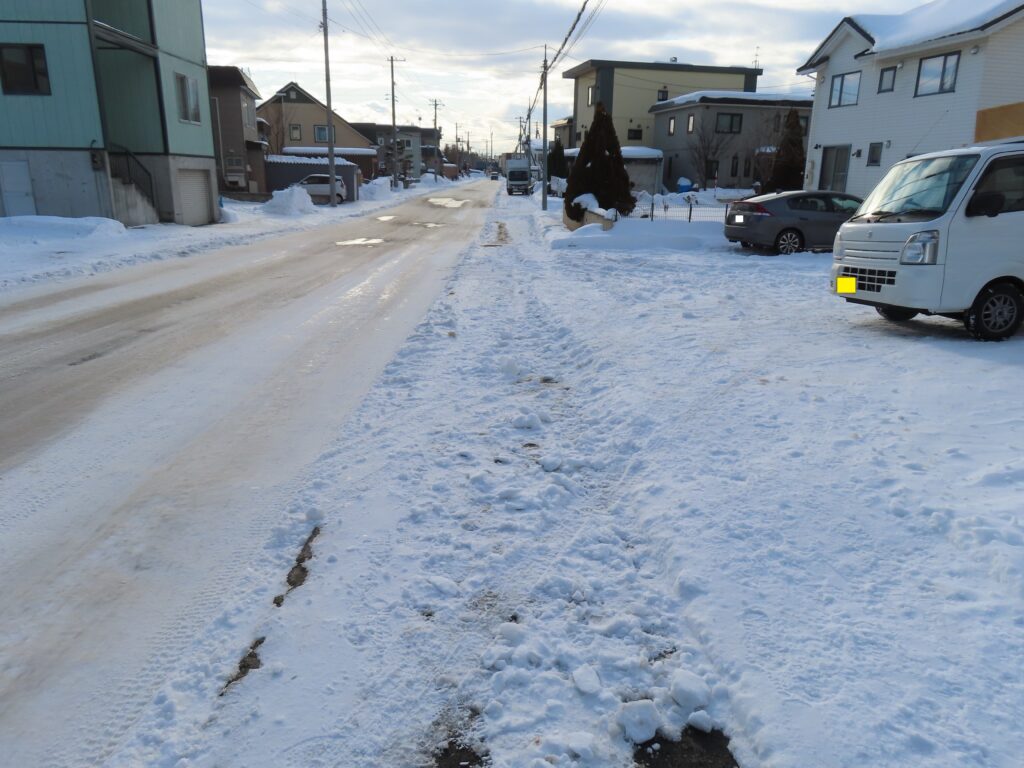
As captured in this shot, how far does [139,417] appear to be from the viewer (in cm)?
556

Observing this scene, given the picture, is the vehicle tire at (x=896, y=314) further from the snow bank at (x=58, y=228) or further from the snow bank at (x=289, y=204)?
the snow bank at (x=289, y=204)

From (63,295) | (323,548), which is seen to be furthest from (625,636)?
(63,295)

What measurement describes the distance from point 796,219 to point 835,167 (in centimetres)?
1460

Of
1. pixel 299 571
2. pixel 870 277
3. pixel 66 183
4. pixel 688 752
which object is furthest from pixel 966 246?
pixel 66 183

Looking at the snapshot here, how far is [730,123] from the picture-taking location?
154 ft

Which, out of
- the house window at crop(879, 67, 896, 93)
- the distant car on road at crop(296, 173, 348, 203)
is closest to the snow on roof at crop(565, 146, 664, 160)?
the distant car on road at crop(296, 173, 348, 203)

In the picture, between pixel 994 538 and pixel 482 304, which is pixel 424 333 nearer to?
pixel 482 304

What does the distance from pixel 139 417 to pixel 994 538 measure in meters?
5.82

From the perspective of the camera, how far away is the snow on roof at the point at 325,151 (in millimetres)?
56500

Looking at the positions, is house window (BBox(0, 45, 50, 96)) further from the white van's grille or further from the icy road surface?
the white van's grille

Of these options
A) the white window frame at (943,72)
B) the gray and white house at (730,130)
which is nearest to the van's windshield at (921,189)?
the white window frame at (943,72)

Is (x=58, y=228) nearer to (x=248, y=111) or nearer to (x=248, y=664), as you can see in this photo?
(x=248, y=664)

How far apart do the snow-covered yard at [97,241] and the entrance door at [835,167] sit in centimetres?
2068

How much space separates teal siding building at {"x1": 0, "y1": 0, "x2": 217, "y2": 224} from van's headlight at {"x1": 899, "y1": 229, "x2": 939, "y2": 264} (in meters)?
21.1
